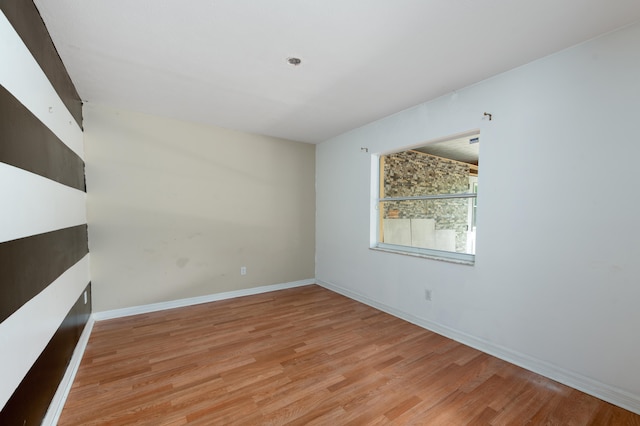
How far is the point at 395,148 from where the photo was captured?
352 cm

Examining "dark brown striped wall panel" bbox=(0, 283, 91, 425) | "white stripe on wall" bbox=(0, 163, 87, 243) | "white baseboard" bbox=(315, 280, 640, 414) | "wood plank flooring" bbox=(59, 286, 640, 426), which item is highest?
"white stripe on wall" bbox=(0, 163, 87, 243)

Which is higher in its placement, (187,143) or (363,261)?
(187,143)

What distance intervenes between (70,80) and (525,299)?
457cm

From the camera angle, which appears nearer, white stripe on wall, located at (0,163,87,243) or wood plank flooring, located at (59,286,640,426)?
white stripe on wall, located at (0,163,87,243)

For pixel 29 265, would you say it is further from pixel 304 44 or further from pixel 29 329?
pixel 304 44

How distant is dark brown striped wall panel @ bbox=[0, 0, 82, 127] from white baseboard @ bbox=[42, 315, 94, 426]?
2.13m

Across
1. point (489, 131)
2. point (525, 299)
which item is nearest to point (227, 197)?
point (489, 131)

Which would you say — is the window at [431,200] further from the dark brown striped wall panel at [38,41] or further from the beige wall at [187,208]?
the dark brown striped wall panel at [38,41]

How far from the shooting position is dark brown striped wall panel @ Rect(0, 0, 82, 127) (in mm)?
1367

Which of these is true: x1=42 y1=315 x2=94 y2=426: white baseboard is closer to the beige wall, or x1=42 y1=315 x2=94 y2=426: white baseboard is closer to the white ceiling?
the beige wall

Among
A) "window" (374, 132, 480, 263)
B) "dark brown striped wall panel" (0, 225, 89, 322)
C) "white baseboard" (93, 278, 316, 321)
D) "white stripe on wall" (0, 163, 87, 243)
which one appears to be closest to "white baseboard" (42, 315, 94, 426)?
"white baseboard" (93, 278, 316, 321)

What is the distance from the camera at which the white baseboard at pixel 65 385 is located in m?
1.64

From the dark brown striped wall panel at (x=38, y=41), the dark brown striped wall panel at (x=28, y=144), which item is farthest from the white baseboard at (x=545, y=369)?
the dark brown striped wall panel at (x=38, y=41)

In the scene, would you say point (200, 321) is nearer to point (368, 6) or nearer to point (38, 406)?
point (38, 406)
